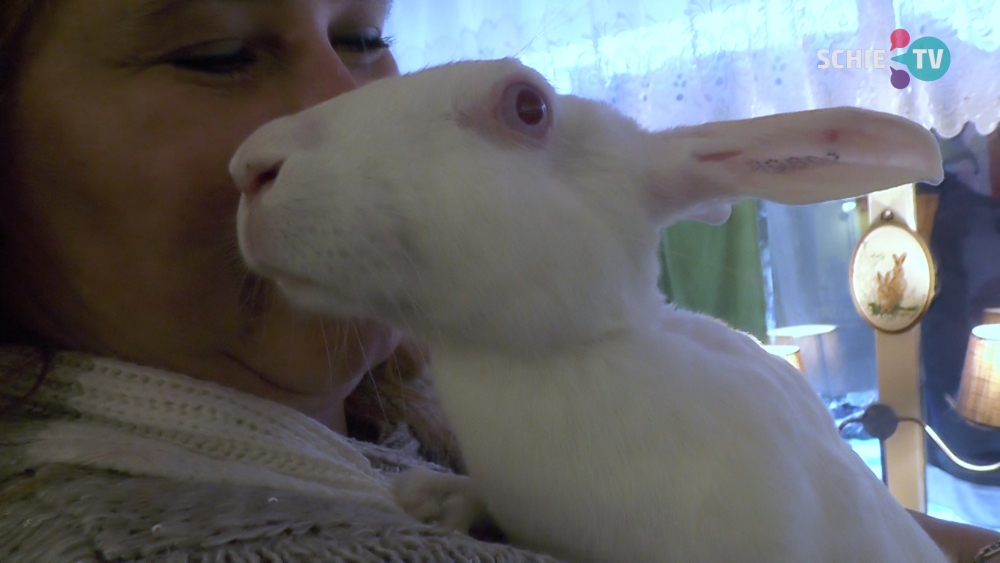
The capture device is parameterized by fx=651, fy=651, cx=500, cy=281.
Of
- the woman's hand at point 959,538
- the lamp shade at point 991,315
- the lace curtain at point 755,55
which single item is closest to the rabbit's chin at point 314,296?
the woman's hand at point 959,538

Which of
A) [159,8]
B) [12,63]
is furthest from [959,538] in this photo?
[12,63]

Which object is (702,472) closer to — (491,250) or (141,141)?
(491,250)

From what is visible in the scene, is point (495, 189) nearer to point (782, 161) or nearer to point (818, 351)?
point (782, 161)

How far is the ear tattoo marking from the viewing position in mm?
630

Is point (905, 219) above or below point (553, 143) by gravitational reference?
below

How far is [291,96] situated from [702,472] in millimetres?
573

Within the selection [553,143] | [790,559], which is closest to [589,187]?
[553,143]

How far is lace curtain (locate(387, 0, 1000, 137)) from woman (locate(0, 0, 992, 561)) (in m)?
1.29

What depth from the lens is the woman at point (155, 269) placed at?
2.01 feet

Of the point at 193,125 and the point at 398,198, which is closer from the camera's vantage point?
the point at 398,198

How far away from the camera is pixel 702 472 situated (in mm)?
527

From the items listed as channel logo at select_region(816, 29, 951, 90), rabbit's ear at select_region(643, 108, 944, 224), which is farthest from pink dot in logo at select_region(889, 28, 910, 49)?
rabbit's ear at select_region(643, 108, 944, 224)

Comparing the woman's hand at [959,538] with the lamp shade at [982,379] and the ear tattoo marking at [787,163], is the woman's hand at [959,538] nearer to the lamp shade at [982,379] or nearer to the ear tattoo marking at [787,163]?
the ear tattoo marking at [787,163]

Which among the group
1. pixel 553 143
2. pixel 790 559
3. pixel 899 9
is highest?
pixel 899 9
